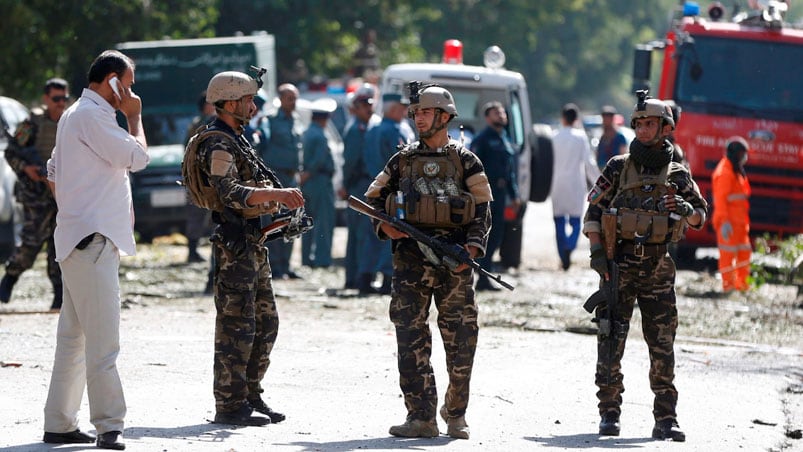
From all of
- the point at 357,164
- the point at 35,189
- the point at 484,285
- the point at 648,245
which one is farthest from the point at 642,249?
the point at 484,285

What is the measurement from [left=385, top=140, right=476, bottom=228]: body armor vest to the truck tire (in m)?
9.62

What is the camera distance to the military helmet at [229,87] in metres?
7.28

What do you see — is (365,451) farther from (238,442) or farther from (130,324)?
(130,324)

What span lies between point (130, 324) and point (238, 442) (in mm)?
4293

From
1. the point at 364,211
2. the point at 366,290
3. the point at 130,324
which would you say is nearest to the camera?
the point at 364,211

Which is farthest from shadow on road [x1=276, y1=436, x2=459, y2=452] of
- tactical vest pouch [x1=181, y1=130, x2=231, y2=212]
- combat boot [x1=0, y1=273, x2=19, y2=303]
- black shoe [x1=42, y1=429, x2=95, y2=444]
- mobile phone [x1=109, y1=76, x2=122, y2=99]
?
combat boot [x1=0, y1=273, x2=19, y2=303]

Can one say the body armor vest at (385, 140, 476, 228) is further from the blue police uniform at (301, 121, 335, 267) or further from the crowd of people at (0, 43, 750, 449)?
the blue police uniform at (301, 121, 335, 267)

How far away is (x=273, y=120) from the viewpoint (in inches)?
569

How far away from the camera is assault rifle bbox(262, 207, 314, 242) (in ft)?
24.5

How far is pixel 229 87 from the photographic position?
729 centimetres

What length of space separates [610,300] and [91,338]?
8.71 feet

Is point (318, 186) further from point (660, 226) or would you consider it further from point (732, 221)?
point (660, 226)

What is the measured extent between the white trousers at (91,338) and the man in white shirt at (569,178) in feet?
35.5

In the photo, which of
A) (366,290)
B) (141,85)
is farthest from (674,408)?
(141,85)
